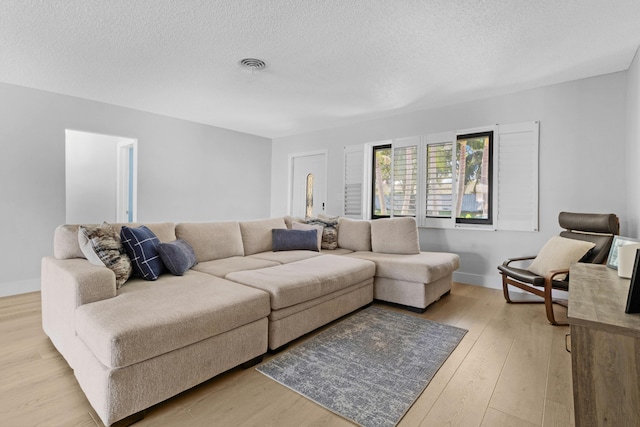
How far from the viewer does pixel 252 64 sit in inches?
118

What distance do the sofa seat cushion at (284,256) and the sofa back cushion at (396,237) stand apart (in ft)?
2.74

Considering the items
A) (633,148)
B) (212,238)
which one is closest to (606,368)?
(633,148)

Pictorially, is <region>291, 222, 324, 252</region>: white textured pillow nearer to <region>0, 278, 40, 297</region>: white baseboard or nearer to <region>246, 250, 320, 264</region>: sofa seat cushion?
<region>246, 250, 320, 264</region>: sofa seat cushion

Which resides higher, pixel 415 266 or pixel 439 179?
pixel 439 179

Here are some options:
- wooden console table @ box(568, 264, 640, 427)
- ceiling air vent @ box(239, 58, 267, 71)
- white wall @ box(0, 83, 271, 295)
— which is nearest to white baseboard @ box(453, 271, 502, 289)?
wooden console table @ box(568, 264, 640, 427)

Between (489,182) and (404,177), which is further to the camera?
(404,177)

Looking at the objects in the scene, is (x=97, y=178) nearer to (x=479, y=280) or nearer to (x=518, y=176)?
(x=479, y=280)

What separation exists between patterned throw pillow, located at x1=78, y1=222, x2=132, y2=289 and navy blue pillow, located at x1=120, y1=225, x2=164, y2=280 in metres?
0.06

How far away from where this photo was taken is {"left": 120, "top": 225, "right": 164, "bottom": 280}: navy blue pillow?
2.27 meters

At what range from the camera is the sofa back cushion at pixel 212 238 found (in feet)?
9.85

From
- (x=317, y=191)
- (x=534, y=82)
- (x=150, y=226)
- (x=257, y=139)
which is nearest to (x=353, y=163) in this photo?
(x=317, y=191)

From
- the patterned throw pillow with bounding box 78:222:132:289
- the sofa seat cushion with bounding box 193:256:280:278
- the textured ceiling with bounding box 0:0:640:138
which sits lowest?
the sofa seat cushion with bounding box 193:256:280:278

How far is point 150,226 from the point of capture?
2738mm

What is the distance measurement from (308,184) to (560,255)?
13.2 ft
